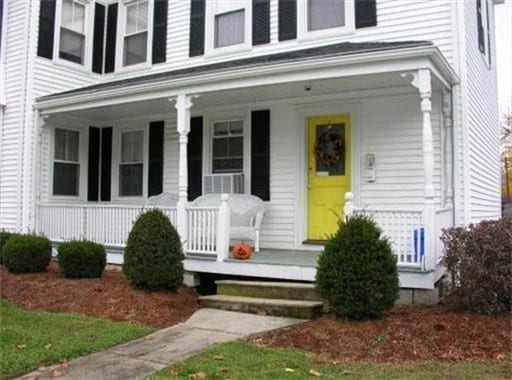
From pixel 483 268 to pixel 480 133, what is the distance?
13.7 feet

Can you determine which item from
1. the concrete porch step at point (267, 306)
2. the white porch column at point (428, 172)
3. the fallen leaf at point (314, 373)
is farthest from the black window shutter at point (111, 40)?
the fallen leaf at point (314, 373)

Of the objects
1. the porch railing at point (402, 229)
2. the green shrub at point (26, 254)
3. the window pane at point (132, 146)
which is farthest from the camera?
the window pane at point (132, 146)

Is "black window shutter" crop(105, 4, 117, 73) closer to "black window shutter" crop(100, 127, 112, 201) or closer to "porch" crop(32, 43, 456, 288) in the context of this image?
"porch" crop(32, 43, 456, 288)

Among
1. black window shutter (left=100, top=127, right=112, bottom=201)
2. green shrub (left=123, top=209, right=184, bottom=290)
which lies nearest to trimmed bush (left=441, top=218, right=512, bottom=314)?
green shrub (left=123, top=209, right=184, bottom=290)

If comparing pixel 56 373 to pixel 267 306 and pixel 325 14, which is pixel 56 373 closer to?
pixel 267 306

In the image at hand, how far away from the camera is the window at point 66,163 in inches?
446

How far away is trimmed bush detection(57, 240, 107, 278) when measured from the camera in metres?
7.97

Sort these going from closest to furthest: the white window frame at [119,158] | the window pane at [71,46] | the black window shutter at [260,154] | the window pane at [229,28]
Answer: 1. the black window shutter at [260,154]
2. the window pane at [229,28]
3. the white window frame at [119,158]
4. the window pane at [71,46]

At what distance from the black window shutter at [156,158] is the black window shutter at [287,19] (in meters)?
3.12

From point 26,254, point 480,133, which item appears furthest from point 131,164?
point 480,133

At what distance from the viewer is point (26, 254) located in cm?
852

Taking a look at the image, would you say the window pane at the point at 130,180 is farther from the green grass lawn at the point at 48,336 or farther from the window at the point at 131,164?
the green grass lawn at the point at 48,336

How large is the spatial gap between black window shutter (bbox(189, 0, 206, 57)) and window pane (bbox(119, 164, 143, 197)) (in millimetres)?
2686

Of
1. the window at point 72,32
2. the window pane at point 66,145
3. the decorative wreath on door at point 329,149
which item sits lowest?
the decorative wreath on door at point 329,149
